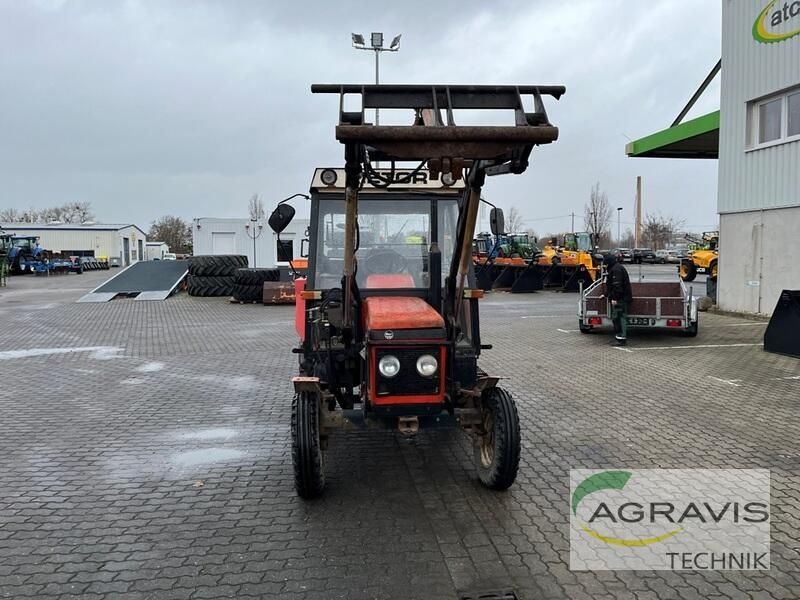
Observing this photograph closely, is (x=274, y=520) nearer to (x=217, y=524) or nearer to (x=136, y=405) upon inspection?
(x=217, y=524)

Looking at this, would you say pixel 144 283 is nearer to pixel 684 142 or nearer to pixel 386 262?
pixel 684 142

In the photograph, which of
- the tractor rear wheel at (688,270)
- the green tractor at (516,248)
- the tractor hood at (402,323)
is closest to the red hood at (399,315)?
the tractor hood at (402,323)

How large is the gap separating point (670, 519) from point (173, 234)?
295ft

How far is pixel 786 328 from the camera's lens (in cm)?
1012

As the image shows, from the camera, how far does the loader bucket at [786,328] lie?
9.80 m

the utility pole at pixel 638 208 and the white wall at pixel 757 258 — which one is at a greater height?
the utility pole at pixel 638 208

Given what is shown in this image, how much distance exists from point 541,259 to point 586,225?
40.7 meters

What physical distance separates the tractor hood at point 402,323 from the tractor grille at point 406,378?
10cm

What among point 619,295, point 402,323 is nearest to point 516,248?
point 619,295

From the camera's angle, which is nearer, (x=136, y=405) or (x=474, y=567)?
(x=474, y=567)

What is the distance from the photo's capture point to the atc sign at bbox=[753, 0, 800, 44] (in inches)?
523

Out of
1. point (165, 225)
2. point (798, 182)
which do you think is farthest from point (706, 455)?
point (165, 225)

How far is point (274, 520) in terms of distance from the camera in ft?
14.0

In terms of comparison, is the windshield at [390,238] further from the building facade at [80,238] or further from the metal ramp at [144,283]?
the building facade at [80,238]
